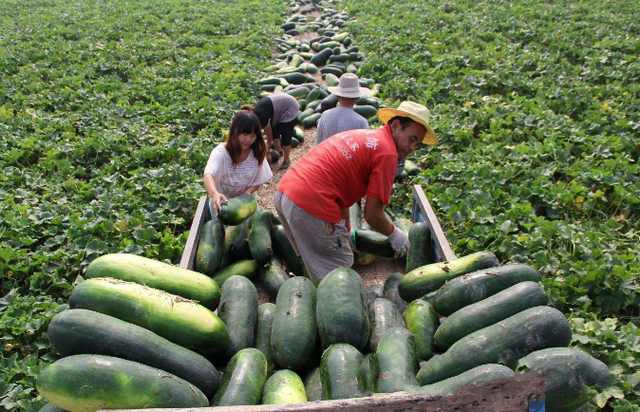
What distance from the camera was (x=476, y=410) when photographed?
217cm

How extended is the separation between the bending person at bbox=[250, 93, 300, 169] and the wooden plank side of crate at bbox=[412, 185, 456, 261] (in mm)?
3519

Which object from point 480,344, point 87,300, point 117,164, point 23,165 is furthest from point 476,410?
point 23,165

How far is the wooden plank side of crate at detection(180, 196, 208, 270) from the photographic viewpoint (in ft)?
14.4

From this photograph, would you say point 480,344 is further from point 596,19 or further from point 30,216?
point 596,19

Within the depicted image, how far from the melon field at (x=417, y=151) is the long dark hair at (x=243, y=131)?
4.06ft

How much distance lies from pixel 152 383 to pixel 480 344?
181 centimetres

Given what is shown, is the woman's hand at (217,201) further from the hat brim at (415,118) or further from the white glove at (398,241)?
the hat brim at (415,118)

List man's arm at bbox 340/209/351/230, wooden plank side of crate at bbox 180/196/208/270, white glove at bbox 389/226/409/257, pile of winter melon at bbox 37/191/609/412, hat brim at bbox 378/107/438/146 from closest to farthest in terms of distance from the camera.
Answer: pile of winter melon at bbox 37/191/609/412 < hat brim at bbox 378/107/438/146 < wooden plank side of crate at bbox 180/196/208/270 < white glove at bbox 389/226/409/257 < man's arm at bbox 340/209/351/230

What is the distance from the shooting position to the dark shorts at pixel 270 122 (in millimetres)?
7934

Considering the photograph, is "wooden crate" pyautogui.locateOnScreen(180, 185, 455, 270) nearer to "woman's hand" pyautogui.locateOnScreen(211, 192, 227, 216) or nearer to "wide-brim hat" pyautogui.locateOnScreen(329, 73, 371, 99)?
"woman's hand" pyautogui.locateOnScreen(211, 192, 227, 216)

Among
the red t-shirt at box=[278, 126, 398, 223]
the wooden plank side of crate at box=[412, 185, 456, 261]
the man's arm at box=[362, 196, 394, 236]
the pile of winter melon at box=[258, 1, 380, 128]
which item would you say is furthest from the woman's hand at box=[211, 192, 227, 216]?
the pile of winter melon at box=[258, 1, 380, 128]

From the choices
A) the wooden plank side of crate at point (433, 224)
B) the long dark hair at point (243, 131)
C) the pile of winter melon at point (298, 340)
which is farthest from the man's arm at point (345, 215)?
the long dark hair at point (243, 131)

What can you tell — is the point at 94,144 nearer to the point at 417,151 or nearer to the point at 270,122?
the point at 270,122

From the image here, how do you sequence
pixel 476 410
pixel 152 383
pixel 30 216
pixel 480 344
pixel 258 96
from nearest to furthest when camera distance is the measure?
pixel 476 410 → pixel 152 383 → pixel 480 344 → pixel 30 216 → pixel 258 96
